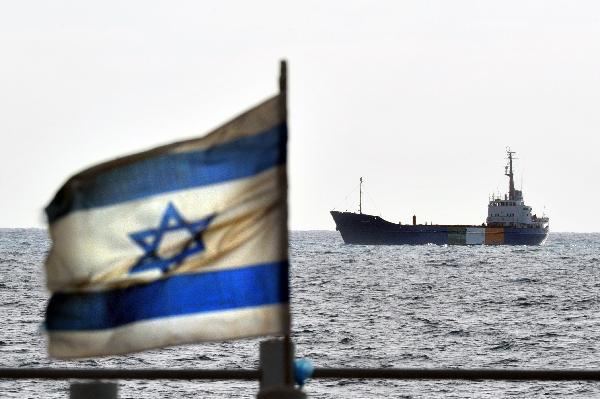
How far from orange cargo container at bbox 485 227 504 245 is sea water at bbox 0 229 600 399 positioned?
210 ft

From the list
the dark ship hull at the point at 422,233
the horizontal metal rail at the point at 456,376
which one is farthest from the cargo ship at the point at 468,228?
the horizontal metal rail at the point at 456,376

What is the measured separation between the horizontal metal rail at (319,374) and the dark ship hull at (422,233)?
526ft

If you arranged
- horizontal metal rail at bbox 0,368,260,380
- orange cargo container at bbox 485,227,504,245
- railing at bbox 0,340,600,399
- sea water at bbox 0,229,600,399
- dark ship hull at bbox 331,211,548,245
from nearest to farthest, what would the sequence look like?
railing at bbox 0,340,600,399 → horizontal metal rail at bbox 0,368,260,380 → sea water at bbox 0,229,600,399 → dark ship hull at bbox 331,211,548,245 → orange cargo container at bbox 485,227,504,245

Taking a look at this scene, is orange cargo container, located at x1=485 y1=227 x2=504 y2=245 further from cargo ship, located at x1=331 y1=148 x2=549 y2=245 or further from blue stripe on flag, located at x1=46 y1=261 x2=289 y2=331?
blue stripe on flag, located at x1=46 y1=261 x2=289 y2=331

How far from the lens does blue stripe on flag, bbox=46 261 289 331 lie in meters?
5.74

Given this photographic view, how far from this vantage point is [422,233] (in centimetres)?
17100

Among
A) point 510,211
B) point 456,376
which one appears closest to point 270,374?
point 456,376

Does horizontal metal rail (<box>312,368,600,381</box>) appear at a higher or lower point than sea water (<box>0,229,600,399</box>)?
higher

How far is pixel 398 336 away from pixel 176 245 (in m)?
48.0

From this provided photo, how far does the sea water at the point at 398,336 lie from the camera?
35.5m

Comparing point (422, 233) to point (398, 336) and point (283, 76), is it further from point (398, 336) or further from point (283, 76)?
point (283, 76)

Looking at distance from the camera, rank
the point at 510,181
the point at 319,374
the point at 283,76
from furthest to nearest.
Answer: the point at 510,181 < the point at 319,374 < the point at 283,76

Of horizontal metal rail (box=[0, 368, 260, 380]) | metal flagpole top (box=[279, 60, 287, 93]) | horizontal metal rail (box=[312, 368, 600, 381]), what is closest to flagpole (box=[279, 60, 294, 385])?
metal flagpole top (box=[279, 60, 287, 93])

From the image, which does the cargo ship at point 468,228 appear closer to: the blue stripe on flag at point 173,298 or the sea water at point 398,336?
the sea water at point 398,336
